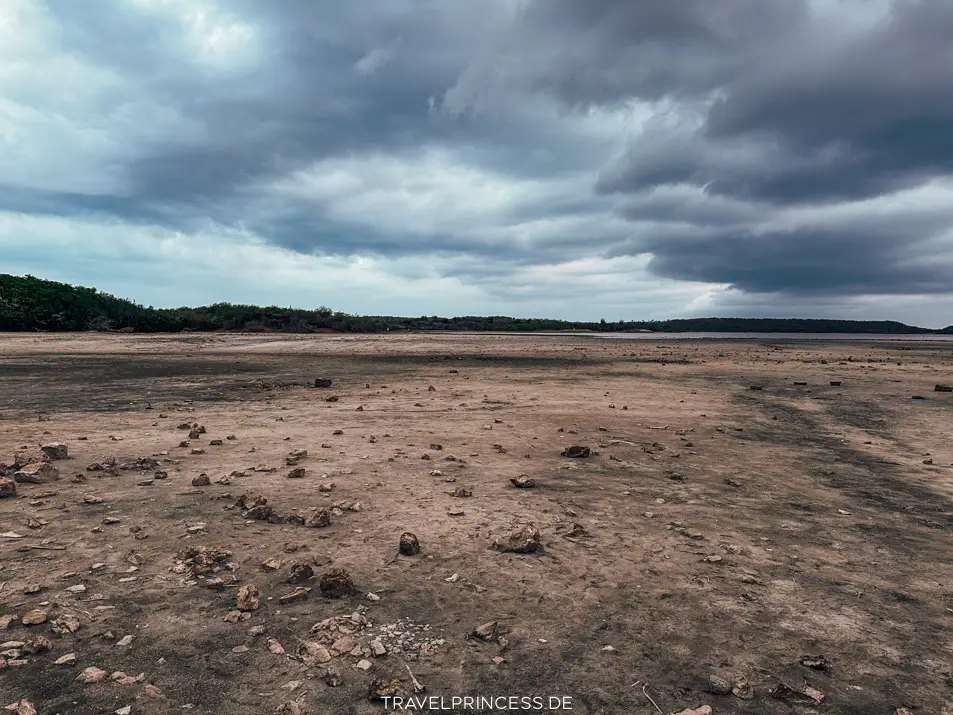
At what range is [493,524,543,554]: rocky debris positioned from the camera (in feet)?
13.7

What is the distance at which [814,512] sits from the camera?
17.2 feet

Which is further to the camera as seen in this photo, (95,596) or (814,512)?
(814,512)

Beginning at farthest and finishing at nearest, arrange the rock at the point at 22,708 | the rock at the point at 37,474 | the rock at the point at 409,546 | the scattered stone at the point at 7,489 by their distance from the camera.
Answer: the rock at the point at 37,474, the scattered stone at the point at 7,489, the rock at the point at 409,546, the rock at the point at 22,708

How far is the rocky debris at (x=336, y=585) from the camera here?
135 inches

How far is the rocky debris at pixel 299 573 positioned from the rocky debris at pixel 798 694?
110 inches

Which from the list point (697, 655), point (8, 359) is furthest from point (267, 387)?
point (8, 359)

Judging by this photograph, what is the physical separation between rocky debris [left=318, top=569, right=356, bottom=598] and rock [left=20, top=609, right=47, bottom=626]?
1.52 m

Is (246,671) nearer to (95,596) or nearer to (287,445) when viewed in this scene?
(95,596)

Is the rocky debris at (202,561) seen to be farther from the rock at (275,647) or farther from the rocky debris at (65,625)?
the rock at (275,647)

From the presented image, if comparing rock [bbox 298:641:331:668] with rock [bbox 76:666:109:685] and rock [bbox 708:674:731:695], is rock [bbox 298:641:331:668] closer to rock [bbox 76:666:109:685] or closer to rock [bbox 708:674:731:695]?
rock [bbox 76:666:109:685]

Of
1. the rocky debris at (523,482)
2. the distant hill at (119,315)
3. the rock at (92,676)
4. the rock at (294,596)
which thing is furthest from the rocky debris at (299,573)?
the distant hill at (119,315)

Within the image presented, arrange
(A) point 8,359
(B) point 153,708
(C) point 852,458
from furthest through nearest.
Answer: (A) point 8,359 → (C) point 852,458 → (B) point 153,708

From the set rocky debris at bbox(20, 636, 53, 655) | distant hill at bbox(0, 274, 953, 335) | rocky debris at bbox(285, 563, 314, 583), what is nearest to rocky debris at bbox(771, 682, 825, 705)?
rocky debris at bbox(285, 563, 314, 583)

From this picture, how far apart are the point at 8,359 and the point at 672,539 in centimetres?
2837
